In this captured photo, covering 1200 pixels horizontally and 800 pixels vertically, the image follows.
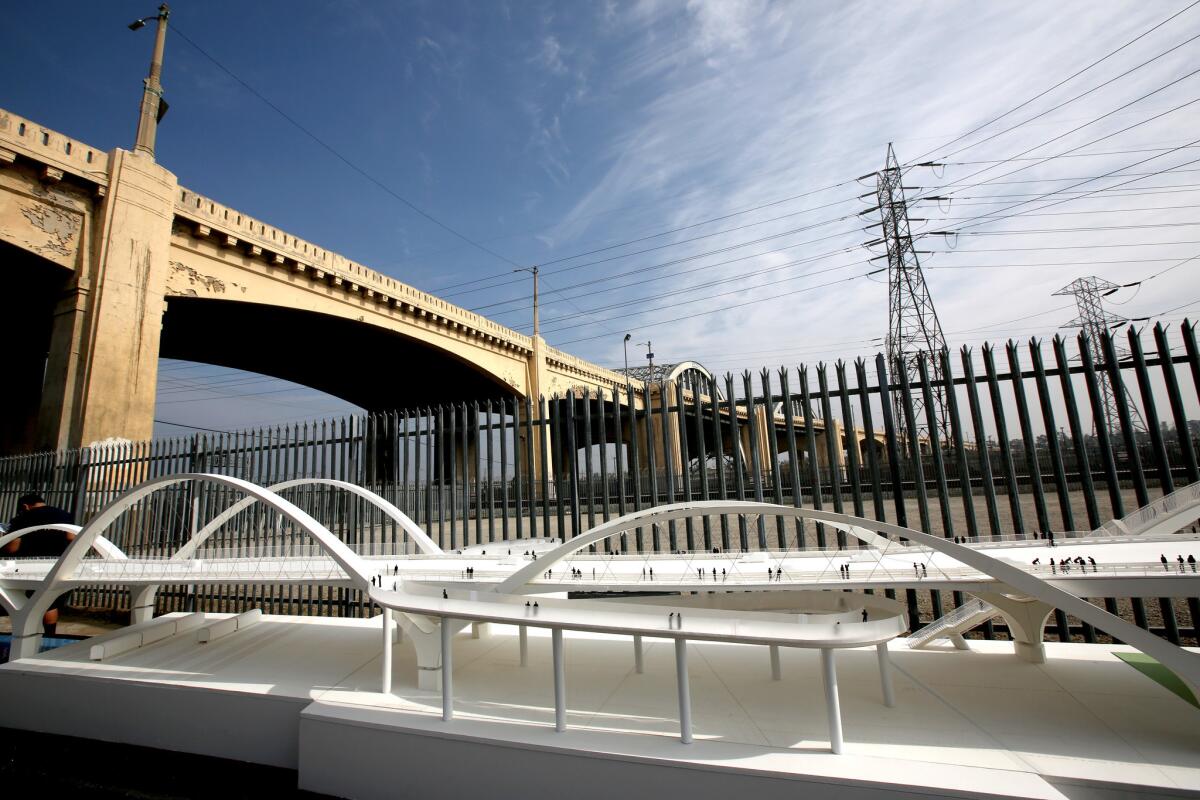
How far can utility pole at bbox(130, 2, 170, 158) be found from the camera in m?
13.9

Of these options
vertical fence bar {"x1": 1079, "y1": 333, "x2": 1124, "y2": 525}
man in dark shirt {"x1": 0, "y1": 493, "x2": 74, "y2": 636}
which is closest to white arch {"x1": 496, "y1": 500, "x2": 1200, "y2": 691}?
vertical fence bar {"x1": 1079, "y1": 333, "x2": 1124, "y2": 525}

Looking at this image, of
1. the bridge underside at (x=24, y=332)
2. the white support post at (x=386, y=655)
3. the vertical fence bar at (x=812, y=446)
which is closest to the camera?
the white support post at (x=386, y=655)

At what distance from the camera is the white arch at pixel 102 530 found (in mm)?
4863

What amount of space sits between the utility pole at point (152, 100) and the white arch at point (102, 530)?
12.6m

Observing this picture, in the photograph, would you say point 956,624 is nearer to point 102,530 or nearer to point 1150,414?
point 1150,414

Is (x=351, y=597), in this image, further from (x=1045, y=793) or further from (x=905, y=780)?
(x=1045, y=793)

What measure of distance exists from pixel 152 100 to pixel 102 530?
13758mm

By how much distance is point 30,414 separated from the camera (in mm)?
19406

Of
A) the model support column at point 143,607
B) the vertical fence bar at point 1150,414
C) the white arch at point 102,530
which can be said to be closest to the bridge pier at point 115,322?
the model support column at point 143,607

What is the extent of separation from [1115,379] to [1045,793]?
476 cm

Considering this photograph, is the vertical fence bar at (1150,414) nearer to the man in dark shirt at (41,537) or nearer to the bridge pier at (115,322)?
the man in dark shirt at (41,537)

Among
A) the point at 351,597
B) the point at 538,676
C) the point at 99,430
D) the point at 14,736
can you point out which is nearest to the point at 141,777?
the point at 14,736

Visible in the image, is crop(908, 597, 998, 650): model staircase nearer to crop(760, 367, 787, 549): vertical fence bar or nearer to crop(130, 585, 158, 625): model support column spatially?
crop(760, 367, 787, 549): vertical fence bar

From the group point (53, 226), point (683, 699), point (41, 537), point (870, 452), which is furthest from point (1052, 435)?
point (53, 226)
